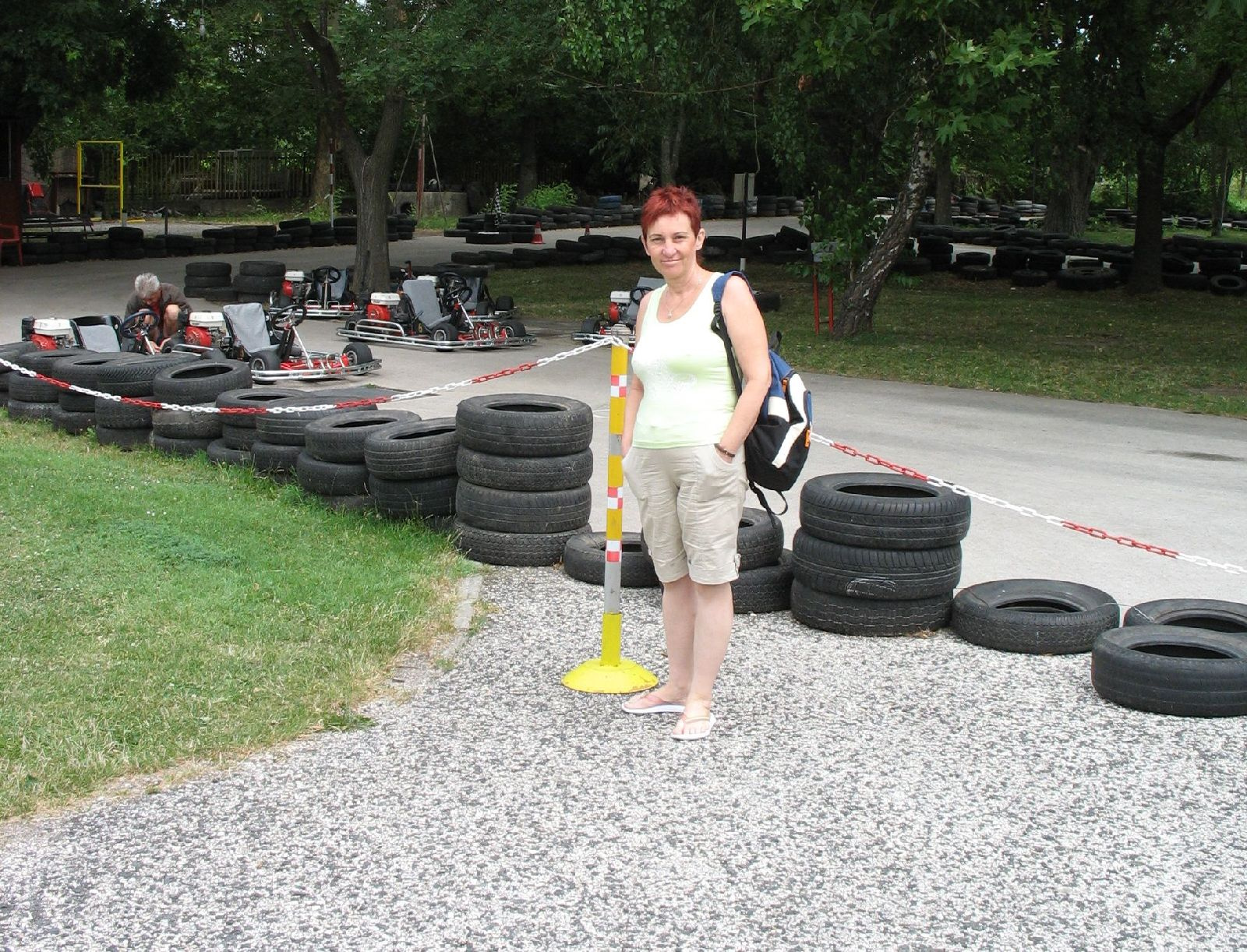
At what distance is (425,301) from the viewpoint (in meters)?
17.7

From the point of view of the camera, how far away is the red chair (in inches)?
1106

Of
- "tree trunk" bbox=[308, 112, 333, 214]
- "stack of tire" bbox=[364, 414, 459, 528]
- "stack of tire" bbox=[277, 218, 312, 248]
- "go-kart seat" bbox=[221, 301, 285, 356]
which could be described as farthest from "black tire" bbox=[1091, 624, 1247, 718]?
"tree trunk" bbox=[308, 112, 333, 214]

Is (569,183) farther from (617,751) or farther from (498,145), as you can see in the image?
(617,751)

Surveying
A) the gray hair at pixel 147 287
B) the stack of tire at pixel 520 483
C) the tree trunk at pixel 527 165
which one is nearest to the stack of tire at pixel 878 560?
the stack of tire at pixel 520 483

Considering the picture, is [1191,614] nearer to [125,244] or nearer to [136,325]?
[136,325]

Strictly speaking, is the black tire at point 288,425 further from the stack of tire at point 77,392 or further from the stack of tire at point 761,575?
the stack of tire at point 761,575

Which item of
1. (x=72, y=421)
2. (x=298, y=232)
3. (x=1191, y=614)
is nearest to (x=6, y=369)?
(x=72, y=421)

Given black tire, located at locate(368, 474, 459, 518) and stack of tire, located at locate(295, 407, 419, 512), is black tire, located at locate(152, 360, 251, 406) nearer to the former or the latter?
stack of tire, located at locate(295, 407, 419, 512)

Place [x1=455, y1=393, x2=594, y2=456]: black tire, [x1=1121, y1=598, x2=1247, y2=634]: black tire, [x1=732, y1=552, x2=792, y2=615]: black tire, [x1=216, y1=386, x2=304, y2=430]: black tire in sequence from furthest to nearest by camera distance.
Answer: [x1=216, y1=386, x2=304, y2=430]: black tire, [x1=455, y1=393, x2=594, y2=456]: black tire, [x1=732, y1=552, x2=792, y2=615]: black tire, [x1=1121, y1=598, x2=1247, y2=634]: black tire

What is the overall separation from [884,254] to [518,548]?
39.7ft

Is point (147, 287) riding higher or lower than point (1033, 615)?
higher

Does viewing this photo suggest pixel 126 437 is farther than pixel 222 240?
No

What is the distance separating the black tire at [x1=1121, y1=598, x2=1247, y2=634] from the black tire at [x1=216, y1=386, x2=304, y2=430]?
5.89 meters

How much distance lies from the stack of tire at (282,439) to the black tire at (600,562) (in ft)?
7.88
